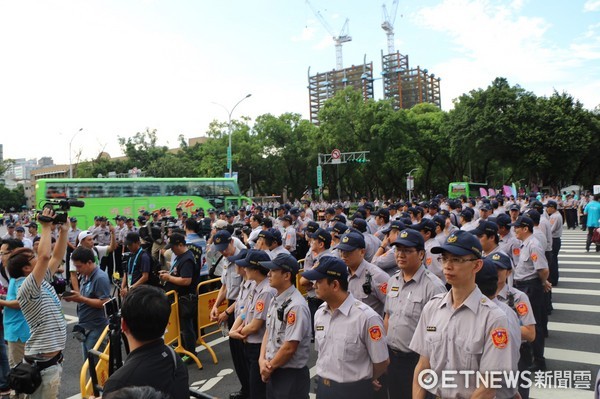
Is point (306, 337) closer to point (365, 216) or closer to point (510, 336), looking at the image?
point (510, 336)

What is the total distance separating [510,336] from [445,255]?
562 mm

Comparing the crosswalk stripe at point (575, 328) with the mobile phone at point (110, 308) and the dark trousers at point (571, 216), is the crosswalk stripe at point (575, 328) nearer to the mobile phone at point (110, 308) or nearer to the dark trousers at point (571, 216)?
the mobile phone at point (110, 308)

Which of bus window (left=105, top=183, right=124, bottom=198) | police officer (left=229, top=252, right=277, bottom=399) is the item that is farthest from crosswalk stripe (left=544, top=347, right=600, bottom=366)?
bus window (left=105, top=183, right=124, bottom=198)

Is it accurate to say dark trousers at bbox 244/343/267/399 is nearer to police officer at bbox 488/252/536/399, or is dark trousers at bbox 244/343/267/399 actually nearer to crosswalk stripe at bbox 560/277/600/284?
police officer at bbox 488/252/536/399

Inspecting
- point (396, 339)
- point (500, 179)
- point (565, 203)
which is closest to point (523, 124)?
point (565, 203)

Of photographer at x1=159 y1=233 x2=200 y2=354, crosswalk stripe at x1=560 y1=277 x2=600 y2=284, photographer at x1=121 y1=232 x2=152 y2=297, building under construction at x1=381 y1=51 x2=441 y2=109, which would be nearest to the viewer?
photographer at x1=159 y1=233 x2=200 y2=354

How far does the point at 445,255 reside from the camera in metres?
2.70

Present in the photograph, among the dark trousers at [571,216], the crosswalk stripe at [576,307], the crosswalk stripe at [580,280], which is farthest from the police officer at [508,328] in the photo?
the dark trousers at [571,216]

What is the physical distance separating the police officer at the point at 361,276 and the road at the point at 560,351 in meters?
1.86

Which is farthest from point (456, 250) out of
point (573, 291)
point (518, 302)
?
point (573, 291)

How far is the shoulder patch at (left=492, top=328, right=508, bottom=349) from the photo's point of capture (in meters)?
2.37

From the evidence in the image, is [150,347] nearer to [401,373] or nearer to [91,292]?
[401,373]

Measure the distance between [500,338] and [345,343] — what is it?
3.40 feet

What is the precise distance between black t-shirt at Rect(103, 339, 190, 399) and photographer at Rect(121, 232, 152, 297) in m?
4.14
